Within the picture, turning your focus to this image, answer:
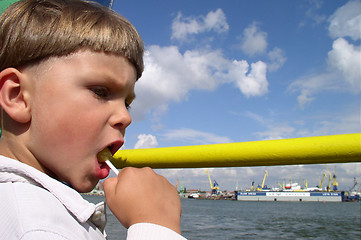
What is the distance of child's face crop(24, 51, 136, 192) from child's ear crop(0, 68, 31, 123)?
0.02 m

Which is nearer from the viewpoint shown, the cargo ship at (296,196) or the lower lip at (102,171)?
the lower lip at (102,171)

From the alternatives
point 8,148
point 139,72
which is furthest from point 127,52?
point 8,148

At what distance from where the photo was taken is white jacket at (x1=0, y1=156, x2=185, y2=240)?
0.48 meters

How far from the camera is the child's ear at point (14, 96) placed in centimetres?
68

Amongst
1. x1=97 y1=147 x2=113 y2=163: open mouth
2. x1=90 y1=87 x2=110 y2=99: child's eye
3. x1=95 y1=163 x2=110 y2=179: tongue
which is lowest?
x1=95 y1=163 x2=110 y2=179: tongue

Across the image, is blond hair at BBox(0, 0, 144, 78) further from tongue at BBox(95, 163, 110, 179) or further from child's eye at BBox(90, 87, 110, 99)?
tongue at BBox(95, 163, 110, 179)

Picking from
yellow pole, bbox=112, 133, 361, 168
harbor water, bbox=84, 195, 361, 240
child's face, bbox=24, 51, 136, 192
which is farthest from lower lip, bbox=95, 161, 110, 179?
harbor water, bbox=84, 195, 361, 240

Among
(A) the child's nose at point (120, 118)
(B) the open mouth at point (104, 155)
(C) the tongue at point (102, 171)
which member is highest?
(A) the child's nose at point (120, 118)

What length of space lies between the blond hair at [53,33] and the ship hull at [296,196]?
52.0 meters

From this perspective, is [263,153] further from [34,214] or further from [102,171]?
[34,214]

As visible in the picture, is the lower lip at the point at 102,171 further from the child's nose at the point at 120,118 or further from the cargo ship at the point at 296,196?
the cargo ship at the point at 296,196

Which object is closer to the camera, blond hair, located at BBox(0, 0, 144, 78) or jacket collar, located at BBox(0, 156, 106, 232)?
jacket collar, located at BBox(0, 156, 106, 232)

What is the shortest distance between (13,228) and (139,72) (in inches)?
22.1

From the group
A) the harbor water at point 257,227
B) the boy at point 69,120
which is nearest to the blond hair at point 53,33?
the boy at point 69,120
